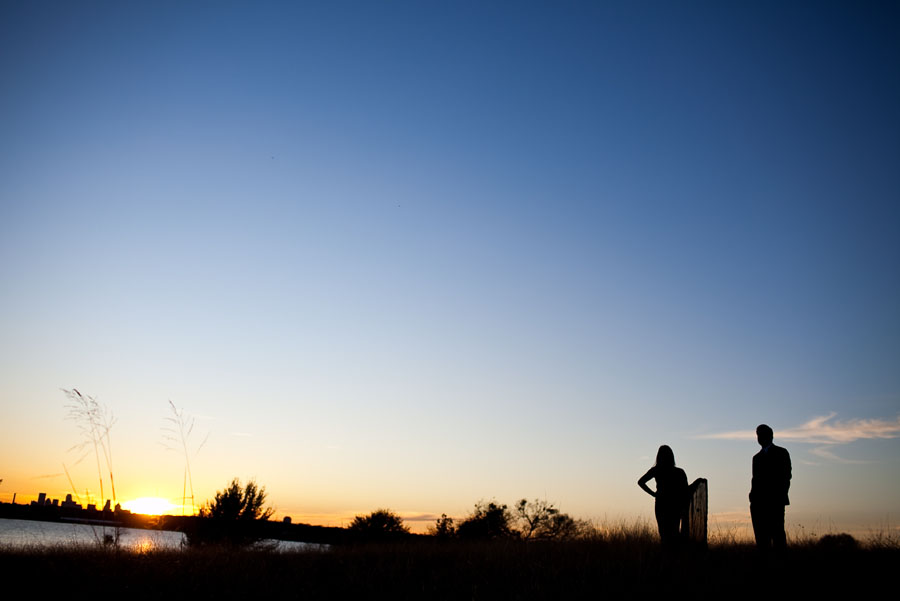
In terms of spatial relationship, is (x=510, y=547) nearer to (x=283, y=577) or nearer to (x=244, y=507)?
(x=283, y=577)

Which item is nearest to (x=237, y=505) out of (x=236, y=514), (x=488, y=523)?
(x=236, y=514)

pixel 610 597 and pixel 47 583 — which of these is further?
pixel 47 583

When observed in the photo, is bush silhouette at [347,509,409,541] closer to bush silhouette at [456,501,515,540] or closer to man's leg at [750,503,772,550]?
bush silhouette at [456,501,515,540]

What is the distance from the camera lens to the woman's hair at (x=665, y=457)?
Result: 28.6ft

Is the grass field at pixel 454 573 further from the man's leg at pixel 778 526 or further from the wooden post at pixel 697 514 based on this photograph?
the wooden post at pixel 697 514

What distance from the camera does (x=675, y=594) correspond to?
6.02 metres

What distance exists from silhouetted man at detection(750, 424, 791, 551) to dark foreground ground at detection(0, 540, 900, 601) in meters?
0.33

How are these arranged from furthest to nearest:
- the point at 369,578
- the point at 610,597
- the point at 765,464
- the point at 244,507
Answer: the point at 244,507, the point at 765,464, the point at 369,578, the point at 610,597

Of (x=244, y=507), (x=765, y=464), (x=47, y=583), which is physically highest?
(x=765, y=464)

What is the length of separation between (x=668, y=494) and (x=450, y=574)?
3.90 meters

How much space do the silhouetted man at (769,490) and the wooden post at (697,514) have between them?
109 centimetres

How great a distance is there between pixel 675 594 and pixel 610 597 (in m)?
0.84

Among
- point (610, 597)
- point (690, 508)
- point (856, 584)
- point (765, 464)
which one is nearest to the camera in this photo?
point (610, 597)

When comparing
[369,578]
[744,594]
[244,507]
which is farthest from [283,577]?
[244,507]
